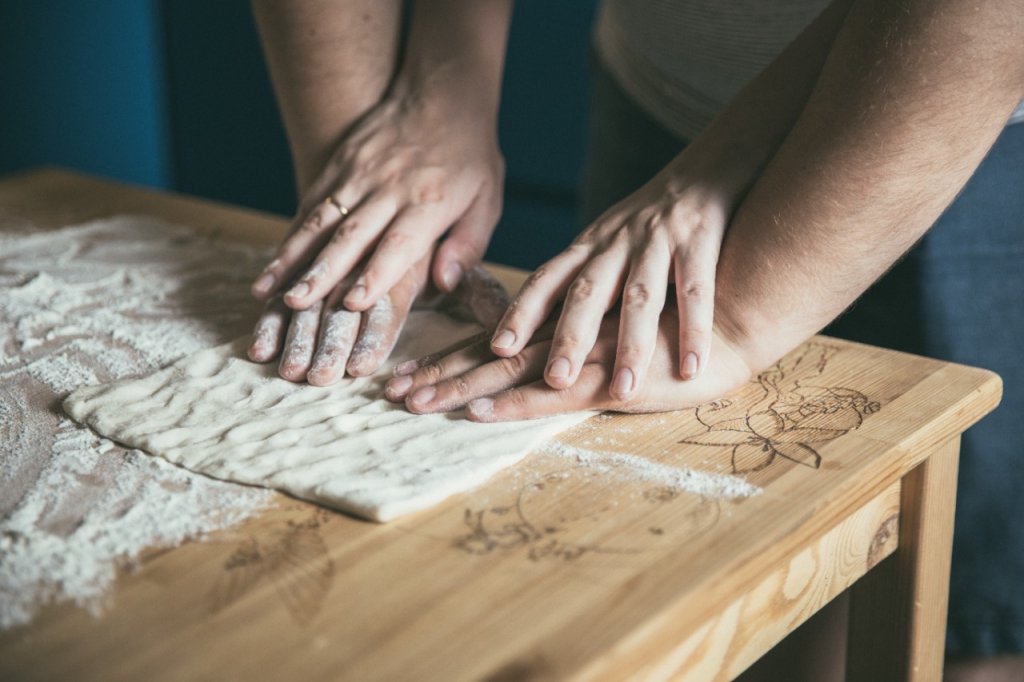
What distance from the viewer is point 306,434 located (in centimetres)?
68

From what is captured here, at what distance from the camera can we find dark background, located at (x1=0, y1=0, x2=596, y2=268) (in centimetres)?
201

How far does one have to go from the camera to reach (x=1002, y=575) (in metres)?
0.97

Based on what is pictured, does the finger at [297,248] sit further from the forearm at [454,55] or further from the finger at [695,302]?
the finger at [695,302]

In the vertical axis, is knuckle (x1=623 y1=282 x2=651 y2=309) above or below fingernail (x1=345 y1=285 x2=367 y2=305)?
above

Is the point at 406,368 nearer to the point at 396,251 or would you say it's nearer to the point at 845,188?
the point at 396,251

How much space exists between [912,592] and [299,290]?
530 millimetres

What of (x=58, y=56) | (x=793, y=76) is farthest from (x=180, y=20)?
(x=793, y=76)

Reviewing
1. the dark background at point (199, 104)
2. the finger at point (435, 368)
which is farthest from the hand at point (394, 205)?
the dark background at point (199, 104)

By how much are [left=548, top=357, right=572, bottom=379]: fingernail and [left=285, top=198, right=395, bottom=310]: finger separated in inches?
9.9

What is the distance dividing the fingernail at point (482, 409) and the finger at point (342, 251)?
21 cm

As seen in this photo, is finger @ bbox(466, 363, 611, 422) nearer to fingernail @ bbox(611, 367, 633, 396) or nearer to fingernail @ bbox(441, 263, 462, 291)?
fingernail @ bbox(611, 367, 633, 396)

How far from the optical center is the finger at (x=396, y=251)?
85 centimetres

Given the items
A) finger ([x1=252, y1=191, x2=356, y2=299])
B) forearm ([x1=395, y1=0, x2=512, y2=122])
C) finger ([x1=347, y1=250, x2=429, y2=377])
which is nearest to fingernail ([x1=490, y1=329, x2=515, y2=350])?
finger ([x1=347, y1=250, x2=429, y2=377])

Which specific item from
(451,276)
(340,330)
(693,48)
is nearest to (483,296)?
(451,276)
